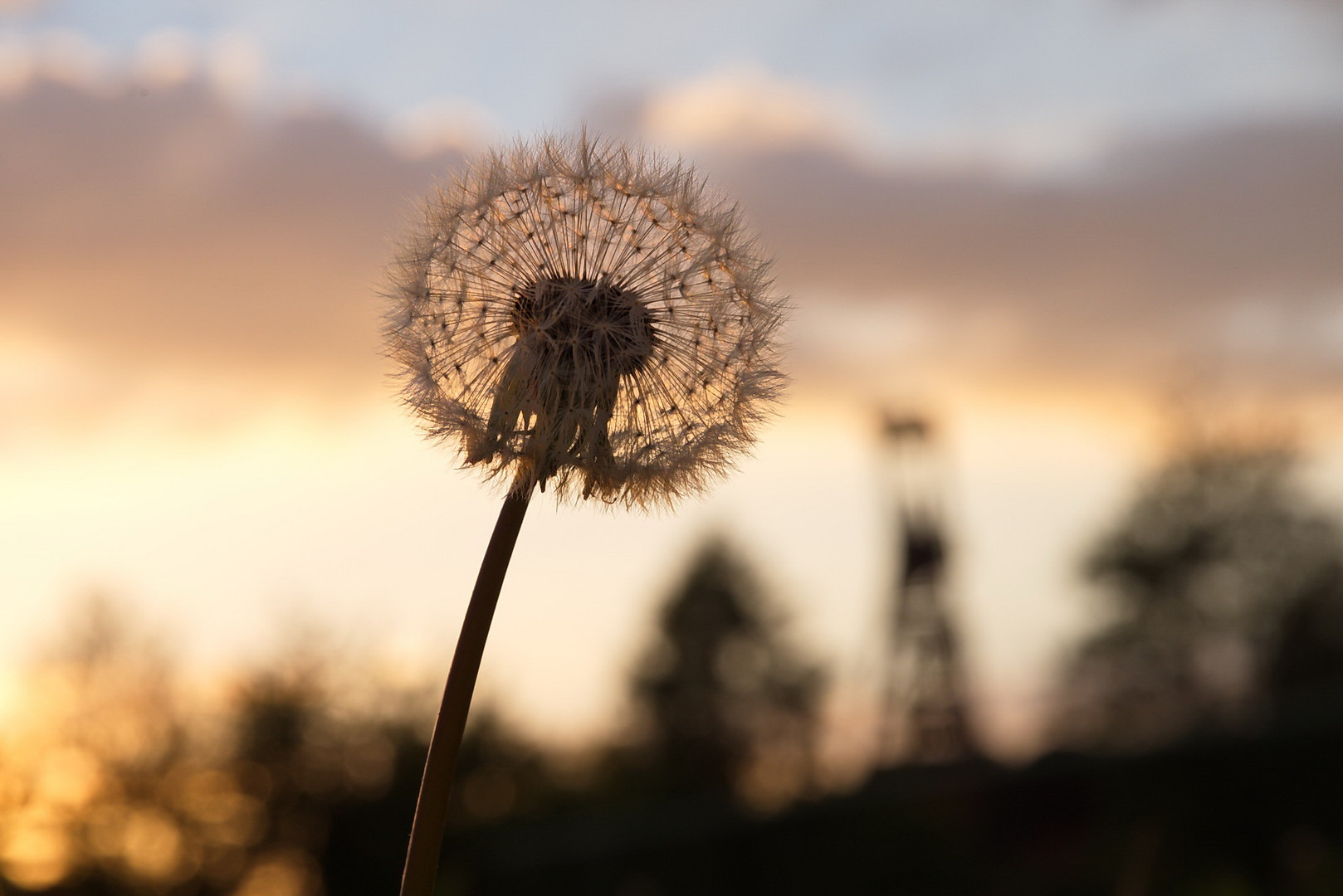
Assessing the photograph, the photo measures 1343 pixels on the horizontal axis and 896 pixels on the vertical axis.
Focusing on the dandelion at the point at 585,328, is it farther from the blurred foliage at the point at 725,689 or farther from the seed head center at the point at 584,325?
the blurred foliage at the point at 725,689

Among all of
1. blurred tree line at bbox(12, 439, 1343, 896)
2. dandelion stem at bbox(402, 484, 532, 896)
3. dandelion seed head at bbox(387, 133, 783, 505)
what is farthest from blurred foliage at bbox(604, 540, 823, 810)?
dandelion stem at bbox(402, 484, 532, 896)

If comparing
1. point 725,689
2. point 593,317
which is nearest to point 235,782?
point 725,689

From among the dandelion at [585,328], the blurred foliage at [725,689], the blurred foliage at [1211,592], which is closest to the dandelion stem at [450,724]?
the dandelion at [585,328]

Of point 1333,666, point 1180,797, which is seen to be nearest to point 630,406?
point 1180,797

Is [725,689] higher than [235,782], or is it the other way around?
[725,689]

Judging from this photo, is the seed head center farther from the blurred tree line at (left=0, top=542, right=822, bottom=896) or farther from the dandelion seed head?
the blurred tree line at (left=0, top=542, right=822, bottom=896)

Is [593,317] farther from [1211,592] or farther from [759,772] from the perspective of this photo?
[759,772]
